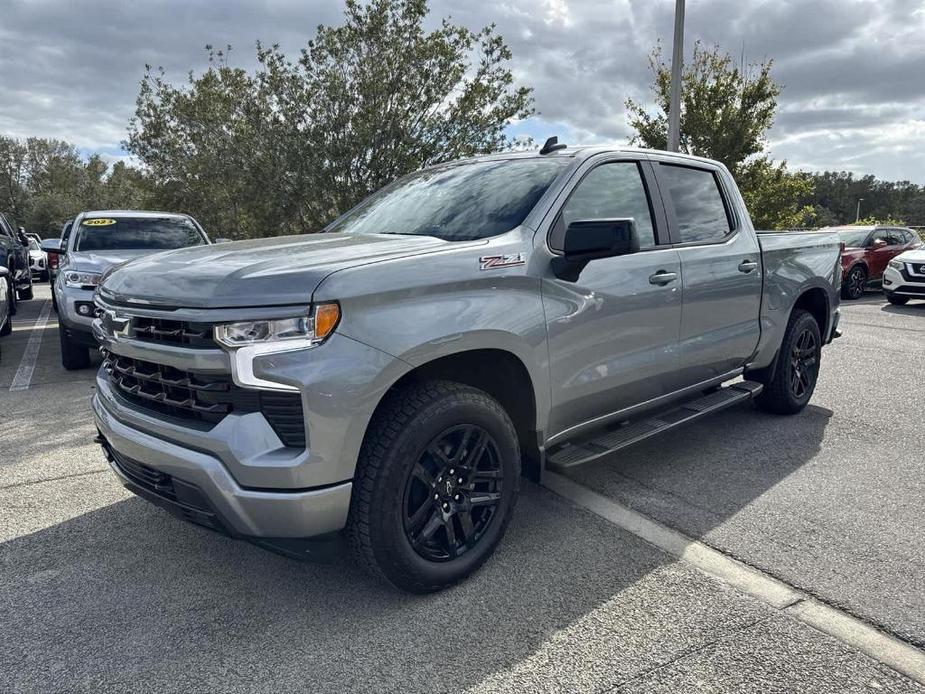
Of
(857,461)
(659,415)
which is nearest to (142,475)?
(659,415)

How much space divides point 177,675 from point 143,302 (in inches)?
53.0

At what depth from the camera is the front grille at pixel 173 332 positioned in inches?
97.6

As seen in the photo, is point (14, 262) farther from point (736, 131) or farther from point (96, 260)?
point (736, 131)

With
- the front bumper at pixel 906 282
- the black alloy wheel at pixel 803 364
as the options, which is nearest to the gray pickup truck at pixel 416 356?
the black alloy wheel at pixel 803 364

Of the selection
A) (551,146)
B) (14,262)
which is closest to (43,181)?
(14,262)

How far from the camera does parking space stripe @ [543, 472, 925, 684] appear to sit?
2445 mm

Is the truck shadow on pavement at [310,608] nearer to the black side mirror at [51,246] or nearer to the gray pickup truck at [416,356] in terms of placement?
the gray pickup truck at [416,356]

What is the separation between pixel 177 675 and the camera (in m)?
2.38

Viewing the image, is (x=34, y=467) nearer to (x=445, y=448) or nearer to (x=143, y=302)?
(x=143, y=302)

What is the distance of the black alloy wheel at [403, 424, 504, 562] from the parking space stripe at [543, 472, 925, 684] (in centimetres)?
87

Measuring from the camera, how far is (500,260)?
295cm

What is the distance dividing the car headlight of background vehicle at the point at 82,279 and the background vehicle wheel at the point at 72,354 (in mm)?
511

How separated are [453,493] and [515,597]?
48 centimetres

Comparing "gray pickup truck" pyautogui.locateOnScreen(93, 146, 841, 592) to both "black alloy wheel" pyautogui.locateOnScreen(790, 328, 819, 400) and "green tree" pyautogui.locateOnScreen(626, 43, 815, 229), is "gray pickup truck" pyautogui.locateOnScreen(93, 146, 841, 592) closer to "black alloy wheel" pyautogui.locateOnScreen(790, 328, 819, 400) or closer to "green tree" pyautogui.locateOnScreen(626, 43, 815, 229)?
"black alloy wheel" pyautogui.locateOnScreen(790, 328, 819, 400)
